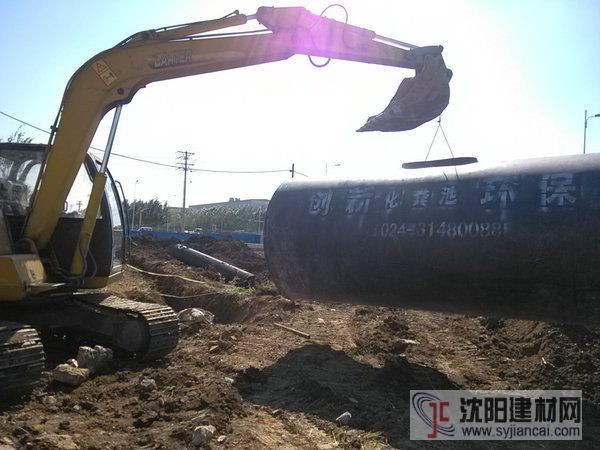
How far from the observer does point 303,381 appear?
19.2 ft

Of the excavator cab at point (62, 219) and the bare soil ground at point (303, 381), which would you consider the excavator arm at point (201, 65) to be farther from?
the bare soil ground at point (303, 381)

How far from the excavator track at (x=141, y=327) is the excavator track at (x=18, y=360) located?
5.11 ft

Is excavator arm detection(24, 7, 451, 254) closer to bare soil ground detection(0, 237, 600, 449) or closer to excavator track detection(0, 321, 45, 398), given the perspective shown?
excavator track detection(0, 321, 45, 398)

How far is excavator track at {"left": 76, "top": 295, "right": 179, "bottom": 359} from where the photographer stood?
6922 mm

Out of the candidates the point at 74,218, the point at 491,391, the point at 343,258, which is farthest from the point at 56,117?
the point at 491,391

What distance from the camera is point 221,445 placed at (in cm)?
428

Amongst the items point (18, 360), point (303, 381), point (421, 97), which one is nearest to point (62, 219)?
point (18, 360)

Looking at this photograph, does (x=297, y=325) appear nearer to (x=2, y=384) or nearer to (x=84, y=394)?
(x=84, y=394)

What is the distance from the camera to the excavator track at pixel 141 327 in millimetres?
6922

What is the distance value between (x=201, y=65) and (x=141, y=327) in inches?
138

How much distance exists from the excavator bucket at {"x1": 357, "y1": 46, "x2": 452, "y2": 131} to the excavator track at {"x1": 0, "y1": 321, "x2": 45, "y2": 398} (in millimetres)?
4799

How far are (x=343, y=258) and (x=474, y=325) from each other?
13.6 ft

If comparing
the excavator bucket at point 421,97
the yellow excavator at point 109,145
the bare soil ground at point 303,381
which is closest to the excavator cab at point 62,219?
the yellow excavator at point 109,145

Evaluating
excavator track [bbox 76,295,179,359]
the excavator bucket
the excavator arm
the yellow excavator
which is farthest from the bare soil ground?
the excavator bucket
